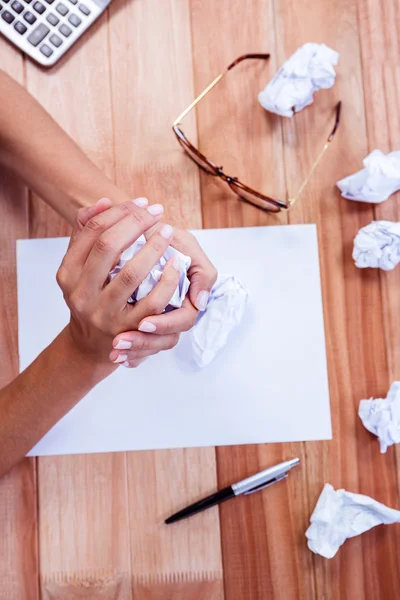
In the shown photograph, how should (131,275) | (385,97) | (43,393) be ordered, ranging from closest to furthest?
(131,275) → (43,393) → (385,97)

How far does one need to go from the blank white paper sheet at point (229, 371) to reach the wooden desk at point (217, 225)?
1 centimetres

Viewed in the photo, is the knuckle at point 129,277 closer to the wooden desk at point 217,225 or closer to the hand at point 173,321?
the hand at point 173,321

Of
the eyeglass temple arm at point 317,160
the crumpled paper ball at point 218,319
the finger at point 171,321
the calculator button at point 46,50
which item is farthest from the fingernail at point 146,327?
the calculator button at point 46,50

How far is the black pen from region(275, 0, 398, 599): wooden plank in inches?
1.3

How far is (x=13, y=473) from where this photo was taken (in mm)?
613

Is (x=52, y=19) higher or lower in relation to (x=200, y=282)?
higher

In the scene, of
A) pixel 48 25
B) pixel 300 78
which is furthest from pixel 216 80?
pixel 48 25

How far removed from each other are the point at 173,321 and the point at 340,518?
30 centimetres

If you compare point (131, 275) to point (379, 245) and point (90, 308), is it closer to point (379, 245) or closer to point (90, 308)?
point (90, 308)

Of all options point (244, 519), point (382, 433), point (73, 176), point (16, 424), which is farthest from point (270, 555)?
point (73, 176)

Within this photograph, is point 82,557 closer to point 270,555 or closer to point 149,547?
point 149,547

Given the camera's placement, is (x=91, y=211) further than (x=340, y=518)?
No

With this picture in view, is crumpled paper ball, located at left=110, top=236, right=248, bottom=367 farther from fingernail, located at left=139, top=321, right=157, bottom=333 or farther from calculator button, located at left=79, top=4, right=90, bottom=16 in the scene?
calculator button, located at left=79, top=4, right=90, bottom=16

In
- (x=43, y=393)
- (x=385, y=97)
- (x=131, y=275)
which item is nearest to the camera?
(x=131, y=275)
